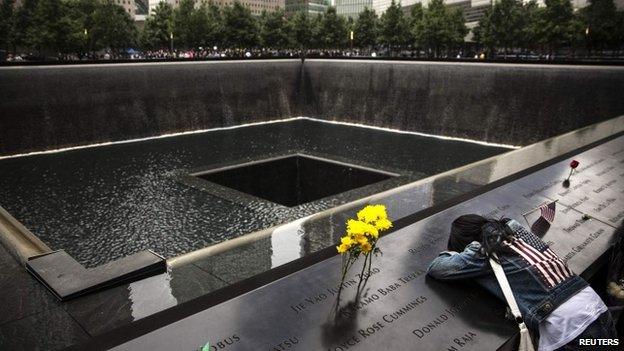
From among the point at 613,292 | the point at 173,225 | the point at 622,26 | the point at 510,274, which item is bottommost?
the point at 173,225

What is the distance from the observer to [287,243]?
3703 millimetres

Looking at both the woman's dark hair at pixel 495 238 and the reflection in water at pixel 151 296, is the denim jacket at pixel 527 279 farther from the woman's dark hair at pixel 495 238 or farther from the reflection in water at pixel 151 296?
the reflection in water at pixel 151 296

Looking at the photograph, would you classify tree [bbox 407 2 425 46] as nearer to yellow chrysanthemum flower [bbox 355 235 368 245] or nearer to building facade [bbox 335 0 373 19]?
yellow chrysanthemum flower [bbox 355 235 368 245]

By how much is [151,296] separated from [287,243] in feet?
3.64

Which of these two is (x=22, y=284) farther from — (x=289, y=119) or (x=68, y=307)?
(x=289, y=119)

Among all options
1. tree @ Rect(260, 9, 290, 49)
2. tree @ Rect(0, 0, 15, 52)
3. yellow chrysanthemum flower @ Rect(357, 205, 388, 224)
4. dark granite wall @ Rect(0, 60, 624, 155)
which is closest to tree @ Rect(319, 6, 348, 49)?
tree @ Rect(260, 9, 290, 49)

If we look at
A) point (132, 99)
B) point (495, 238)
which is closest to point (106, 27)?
point (132, 99)

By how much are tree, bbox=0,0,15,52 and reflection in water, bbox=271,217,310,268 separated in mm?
37134

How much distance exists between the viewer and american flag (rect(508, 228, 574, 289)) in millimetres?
2377

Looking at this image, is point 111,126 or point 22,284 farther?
point 111,126

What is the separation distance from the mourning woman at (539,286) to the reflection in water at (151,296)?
174 cm

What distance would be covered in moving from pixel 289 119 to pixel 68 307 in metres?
16.1

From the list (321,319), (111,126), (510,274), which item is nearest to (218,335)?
(321,319)

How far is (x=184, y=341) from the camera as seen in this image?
2.23m
